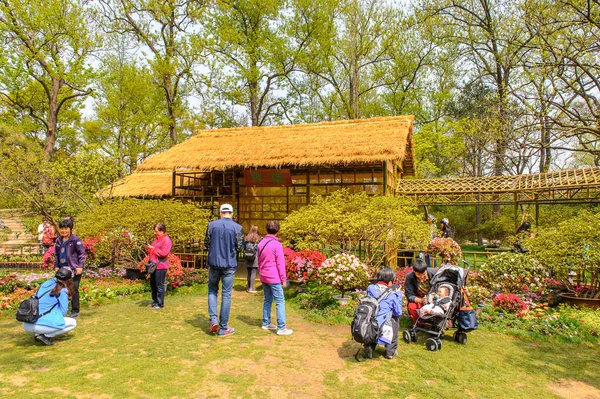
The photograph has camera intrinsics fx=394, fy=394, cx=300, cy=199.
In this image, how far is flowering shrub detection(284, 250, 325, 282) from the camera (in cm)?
832

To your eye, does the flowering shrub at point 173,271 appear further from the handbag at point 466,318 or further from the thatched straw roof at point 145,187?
the thatched straw roof at point 145,187

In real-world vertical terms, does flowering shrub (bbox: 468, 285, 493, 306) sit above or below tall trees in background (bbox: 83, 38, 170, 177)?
below

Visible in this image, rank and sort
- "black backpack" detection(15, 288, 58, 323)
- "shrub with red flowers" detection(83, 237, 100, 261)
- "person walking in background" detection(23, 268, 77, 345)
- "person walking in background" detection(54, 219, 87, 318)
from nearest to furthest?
"black backpack" detection(15, 288, 58, 323), "person walking in background" detection(23, 268, 77, 345), "person walking in background" detection(54, 219, 87, 318), "shrub with red flowers" detection(83, 237, 100, 261)

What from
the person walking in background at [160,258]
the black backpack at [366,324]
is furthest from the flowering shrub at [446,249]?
the person walking in background at [160,258]

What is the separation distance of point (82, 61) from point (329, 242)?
60.6 ft

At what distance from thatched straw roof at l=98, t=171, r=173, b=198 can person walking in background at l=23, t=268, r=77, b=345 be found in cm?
1188

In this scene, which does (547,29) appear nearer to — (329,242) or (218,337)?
(329,242)

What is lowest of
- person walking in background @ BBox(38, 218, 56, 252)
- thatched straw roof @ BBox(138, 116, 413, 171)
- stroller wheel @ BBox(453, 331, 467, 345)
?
stroller wheel @ BBox(453, 331, 467, 345)

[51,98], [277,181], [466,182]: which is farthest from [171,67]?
[466,182]

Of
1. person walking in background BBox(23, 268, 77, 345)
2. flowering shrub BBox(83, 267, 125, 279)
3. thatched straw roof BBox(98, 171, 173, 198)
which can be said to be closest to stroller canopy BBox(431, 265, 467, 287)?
person walking in background BBox(23, 268, 77, 345)

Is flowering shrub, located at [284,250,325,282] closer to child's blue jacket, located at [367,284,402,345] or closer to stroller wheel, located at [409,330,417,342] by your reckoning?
stroller wheel, located at [409,330,417,342]

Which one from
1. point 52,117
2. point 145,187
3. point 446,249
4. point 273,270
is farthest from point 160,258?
point 52,117

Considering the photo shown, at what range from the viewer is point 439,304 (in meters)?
5.35

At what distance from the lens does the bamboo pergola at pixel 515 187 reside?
11.1m
